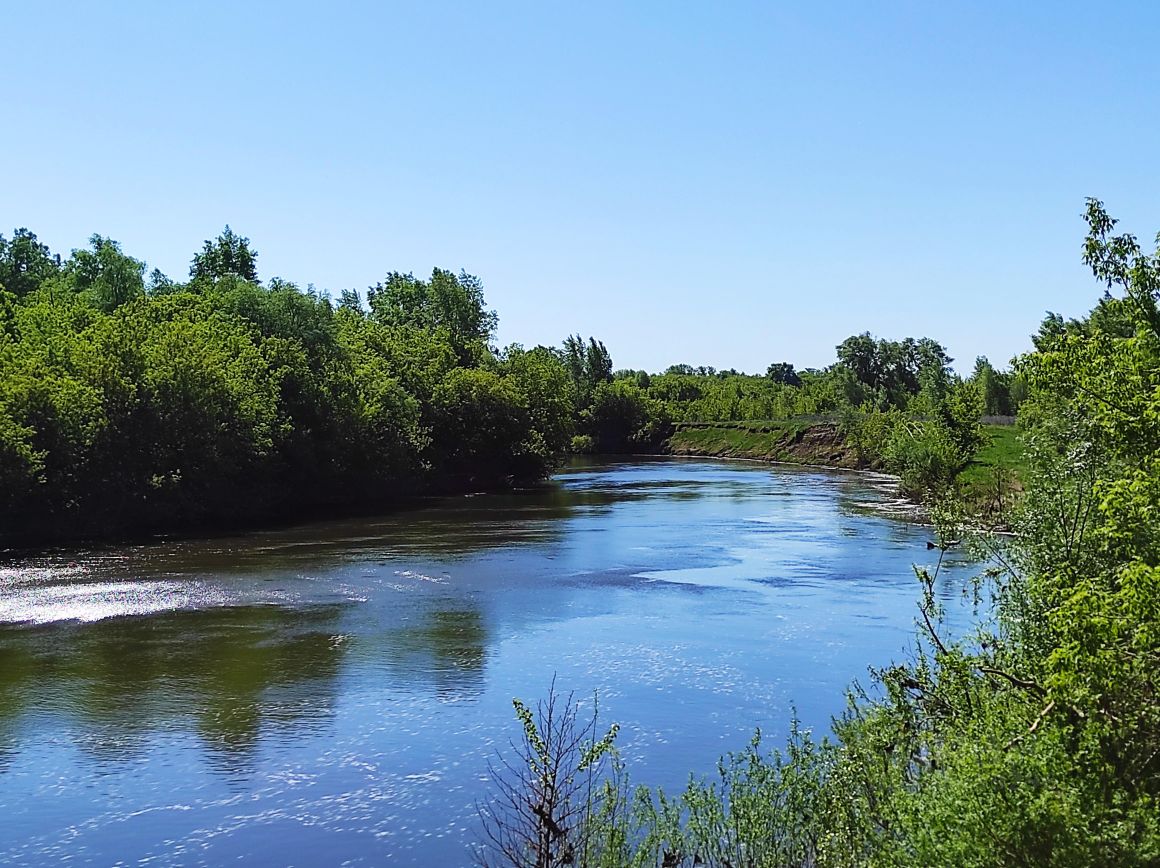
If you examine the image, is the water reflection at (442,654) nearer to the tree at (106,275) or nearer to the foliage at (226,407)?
the foliage at (226,407)

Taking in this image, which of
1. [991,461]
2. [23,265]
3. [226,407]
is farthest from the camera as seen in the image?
[23,265]

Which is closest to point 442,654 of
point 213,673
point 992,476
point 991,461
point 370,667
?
point 370,667

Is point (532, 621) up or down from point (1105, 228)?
down

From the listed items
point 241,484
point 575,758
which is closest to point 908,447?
point 241,484

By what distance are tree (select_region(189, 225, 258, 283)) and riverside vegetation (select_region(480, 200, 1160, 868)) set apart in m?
87.4

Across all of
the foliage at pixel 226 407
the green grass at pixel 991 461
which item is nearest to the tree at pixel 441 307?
the foliage at pixel 226 407

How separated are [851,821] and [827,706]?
30.9 feet

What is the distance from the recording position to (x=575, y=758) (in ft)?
55.8

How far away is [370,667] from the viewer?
2377 cm

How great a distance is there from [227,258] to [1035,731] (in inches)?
3800

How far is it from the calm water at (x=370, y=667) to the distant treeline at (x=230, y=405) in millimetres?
5053

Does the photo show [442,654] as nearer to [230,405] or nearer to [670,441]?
[230,405]

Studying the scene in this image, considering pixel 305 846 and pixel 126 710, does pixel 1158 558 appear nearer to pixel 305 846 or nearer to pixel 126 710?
pixel 305 846

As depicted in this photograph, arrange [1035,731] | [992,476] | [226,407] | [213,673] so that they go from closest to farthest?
[1035,731]
[213,673]
[226,407]
[992,476]
